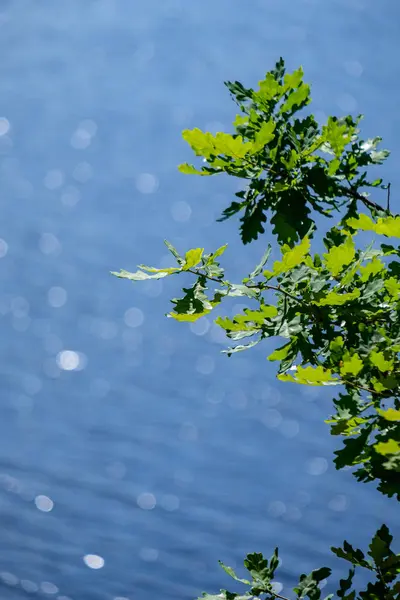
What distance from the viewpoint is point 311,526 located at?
11.6 feet

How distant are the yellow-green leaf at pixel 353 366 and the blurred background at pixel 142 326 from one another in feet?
9.58

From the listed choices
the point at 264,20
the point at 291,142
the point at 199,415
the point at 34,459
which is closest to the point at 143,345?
the point at 199,415

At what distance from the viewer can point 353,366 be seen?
65cm

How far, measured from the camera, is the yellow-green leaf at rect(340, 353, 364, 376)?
2.14ft

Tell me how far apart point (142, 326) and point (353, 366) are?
331 centimetres

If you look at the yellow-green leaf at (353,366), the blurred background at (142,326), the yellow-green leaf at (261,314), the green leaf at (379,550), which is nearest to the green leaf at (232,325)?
the yellow-green leaf at (261,314)

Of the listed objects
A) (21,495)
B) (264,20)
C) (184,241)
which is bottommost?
(21,495)

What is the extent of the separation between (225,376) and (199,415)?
0.23 metres

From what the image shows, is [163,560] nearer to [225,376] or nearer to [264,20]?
[225,376]

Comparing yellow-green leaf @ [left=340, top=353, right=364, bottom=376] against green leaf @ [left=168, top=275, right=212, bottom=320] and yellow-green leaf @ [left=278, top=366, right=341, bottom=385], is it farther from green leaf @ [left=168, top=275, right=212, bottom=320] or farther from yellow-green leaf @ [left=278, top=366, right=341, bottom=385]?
green leaf @ [left=168, top=275, right=212, bottom=320]

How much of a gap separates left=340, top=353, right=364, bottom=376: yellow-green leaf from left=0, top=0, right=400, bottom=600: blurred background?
9.58 ft

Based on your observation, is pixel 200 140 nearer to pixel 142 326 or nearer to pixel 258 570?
pixel 258 570

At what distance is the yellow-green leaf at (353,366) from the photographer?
65cm

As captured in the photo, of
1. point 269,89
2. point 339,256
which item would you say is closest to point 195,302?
point 339,256
